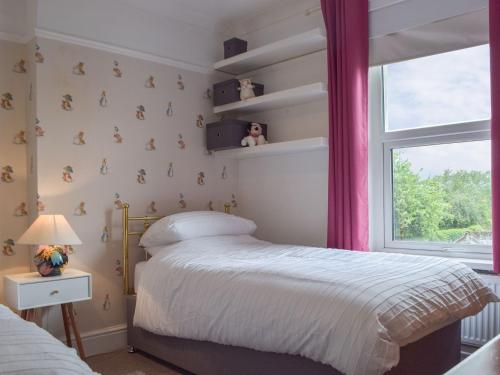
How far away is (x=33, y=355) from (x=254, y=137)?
9.31 feet

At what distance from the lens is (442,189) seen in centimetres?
298

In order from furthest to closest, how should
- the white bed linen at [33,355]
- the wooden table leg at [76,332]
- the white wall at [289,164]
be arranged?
1. the white wall at [289,164]
2. the wooden table leg at [76,332]
3. the white bed linen at [33,355]

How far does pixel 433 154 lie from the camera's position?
9.88 ft

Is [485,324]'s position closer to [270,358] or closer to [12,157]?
[270,358]

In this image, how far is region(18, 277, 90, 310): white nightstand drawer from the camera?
261 centimetres

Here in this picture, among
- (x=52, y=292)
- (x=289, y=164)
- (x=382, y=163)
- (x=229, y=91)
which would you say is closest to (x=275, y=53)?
(x=229, y=91)

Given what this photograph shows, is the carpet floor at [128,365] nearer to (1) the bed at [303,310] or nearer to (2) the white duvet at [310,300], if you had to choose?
(1) the bed at [303,310]

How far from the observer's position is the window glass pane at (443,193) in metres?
2.79

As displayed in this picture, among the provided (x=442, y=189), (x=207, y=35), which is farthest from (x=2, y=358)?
(x=207, y=35)

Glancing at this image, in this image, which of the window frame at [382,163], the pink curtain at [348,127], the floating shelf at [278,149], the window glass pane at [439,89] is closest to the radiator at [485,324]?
the window frame at [382,163]

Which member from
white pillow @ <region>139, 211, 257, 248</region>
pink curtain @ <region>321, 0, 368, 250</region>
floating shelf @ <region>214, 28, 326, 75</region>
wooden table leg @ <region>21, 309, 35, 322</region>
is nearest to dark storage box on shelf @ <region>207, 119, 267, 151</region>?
floating shelf @ <region>214, 28, 326, 75</region>

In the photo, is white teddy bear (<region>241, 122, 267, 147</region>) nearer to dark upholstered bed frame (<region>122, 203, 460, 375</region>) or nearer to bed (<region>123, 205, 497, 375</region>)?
bed (<region>123, 205, 497, 375</region>)

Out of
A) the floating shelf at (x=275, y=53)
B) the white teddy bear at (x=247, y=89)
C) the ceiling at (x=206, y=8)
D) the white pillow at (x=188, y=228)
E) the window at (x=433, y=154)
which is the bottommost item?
the white pillow at (x=188, y=228)

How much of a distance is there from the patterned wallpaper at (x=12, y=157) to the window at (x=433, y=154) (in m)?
2.43
